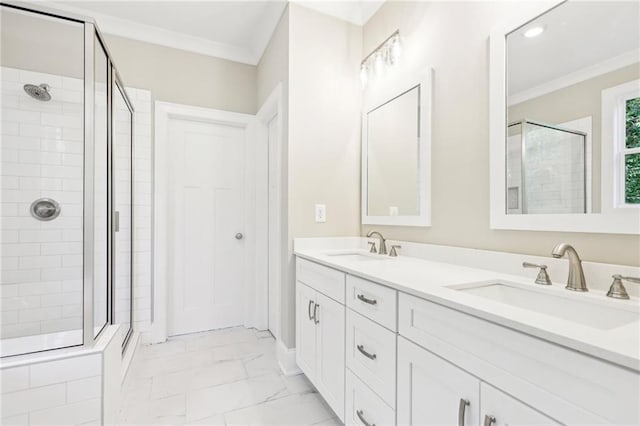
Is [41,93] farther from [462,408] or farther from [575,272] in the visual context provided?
[575,272]

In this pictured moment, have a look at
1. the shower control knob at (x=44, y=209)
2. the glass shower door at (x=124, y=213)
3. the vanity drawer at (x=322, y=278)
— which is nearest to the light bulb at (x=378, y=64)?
the vanity drawer at (x=322, y=278)

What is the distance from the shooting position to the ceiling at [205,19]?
2.22 m

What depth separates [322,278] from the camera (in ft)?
5.30

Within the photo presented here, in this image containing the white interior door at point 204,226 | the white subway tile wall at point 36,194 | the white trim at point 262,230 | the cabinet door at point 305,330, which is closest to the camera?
the cabinet door at point 305,330

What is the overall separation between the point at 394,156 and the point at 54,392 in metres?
2.10

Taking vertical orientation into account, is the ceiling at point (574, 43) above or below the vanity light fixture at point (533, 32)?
below

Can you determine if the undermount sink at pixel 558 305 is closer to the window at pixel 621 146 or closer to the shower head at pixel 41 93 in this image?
the window at pixel 621 146

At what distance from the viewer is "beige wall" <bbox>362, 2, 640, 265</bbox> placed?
1.32 m

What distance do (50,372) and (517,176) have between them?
212 cm

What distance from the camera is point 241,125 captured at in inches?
113

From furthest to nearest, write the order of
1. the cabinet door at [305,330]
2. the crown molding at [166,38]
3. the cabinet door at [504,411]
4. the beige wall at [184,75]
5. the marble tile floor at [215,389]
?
the beige wall at [184,75] → the crown molding at [166,38] → the cabinet door at [305,330] → the marble tile floor at [215,389] → the cabinet door at [504,411]

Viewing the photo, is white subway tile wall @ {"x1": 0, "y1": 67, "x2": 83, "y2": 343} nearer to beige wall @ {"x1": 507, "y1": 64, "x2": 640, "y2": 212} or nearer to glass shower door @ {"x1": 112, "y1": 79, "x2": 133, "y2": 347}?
glass shower door @ {"x1": 112, "y1": 79, "x2": 133, "y2": 347}

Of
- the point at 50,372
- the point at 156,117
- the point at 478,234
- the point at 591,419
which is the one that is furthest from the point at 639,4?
the point at 156,117

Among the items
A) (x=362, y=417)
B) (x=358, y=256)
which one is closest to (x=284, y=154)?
(x=358, y=256)
